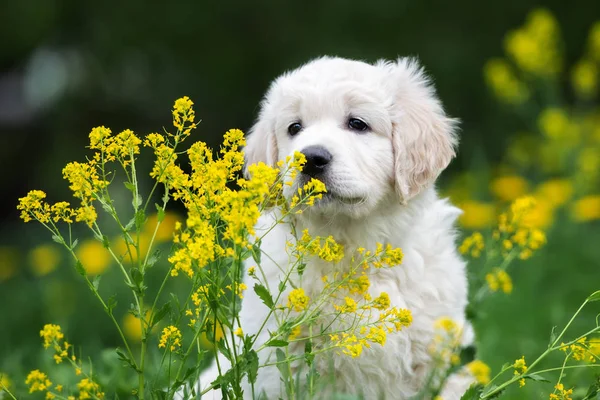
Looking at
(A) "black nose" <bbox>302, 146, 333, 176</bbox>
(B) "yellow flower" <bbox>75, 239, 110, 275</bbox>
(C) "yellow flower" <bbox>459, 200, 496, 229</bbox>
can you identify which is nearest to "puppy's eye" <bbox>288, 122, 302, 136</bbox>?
(A) "black nose" <bbox>302, 146, 333, 176</bbox>

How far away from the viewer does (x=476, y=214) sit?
6320 millimetres

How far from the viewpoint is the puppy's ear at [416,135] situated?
11.0 feet

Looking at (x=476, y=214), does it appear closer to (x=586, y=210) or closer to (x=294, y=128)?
(x=586, y=210)

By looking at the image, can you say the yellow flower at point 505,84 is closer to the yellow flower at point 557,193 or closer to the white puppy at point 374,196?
the yellow flower at point 557,193

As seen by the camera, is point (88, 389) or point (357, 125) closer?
point (88, 389)

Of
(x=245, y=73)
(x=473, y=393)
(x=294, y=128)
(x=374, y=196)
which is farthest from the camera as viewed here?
(x=245, y=73)

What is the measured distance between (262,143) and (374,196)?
669mm

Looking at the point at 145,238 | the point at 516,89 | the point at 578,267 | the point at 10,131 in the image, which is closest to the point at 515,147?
the point at 516,89

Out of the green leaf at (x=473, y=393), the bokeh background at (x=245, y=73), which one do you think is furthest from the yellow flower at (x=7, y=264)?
the green leaf at (x=473, y=393)

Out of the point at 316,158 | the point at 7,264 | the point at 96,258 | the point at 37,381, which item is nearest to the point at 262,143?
the point at 316,158

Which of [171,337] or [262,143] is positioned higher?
[262,143]

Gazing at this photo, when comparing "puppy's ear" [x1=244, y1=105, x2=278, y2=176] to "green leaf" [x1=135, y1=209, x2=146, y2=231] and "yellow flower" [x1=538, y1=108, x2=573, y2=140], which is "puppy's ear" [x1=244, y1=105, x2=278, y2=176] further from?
"yellow flower" [x1=538, y1=108, x2=573, y2=140]

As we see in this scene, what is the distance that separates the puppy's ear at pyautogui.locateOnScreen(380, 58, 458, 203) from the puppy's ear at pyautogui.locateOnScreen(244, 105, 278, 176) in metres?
0.55

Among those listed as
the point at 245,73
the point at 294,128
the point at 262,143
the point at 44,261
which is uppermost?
the point at 245,73
